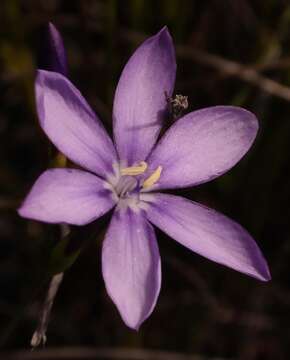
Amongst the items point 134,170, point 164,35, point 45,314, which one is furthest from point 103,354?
point 164,35

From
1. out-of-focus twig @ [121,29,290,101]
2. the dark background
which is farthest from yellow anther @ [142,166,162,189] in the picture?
out-of-focus twig @ [121,29,290,101]

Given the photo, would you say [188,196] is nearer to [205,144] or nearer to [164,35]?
[205,144]

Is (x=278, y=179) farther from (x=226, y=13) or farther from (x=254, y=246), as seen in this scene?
(x=254, y=246)

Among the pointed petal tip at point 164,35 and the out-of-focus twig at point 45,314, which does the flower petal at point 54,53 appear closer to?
the pointed petal tip at point 164,35

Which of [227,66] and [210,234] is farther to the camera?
[227,66]

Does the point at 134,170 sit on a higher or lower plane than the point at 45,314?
higher

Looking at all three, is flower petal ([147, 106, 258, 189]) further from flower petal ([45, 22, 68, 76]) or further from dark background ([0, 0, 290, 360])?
dark background ([0, 0, 290, 360])

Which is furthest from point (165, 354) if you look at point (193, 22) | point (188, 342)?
point (193, 22)
